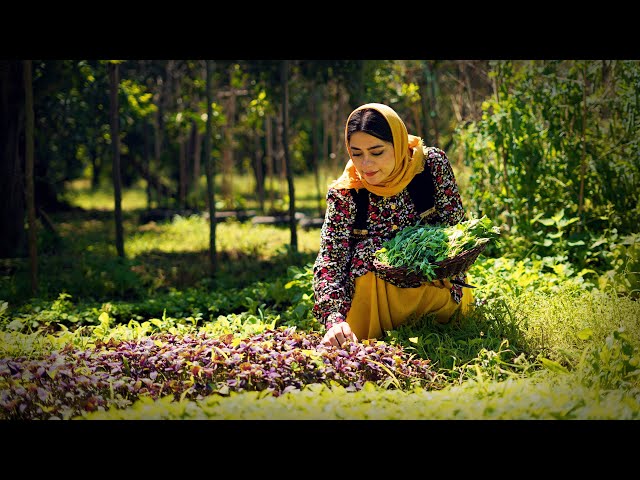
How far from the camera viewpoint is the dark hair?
3.64 meters

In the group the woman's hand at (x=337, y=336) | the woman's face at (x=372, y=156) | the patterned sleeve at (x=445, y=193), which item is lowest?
the woman's hand at (x=337, y=336)

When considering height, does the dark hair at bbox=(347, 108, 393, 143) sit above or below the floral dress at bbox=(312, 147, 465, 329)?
above

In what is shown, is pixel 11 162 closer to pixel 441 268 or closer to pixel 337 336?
pixel 337 336

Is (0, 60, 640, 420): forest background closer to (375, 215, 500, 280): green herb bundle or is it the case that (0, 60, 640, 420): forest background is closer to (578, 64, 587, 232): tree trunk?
(578, 64, 587, 232): tree trunk

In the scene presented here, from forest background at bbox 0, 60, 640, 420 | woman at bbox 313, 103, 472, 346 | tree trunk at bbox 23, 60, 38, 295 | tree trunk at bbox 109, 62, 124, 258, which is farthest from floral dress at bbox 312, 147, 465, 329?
tree trunk at bbox 109, 62, 124, 258

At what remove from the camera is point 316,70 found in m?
9.35

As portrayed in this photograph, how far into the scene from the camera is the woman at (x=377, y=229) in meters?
3.73

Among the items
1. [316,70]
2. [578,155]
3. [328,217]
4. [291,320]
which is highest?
[316,70]

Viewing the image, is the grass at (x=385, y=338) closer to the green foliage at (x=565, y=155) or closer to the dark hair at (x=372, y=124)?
the green foliage at (x=565, y=155)

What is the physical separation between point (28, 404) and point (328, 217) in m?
1.83

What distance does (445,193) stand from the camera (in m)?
4.00

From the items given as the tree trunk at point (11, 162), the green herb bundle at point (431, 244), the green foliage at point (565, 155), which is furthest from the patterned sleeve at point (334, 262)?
the tree trunk at point (11, 162)
